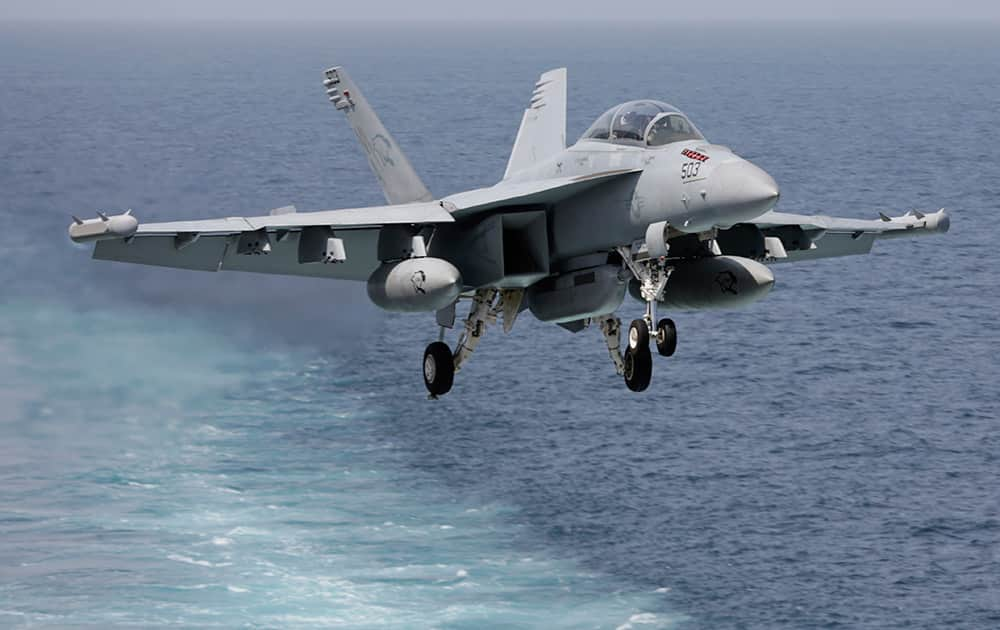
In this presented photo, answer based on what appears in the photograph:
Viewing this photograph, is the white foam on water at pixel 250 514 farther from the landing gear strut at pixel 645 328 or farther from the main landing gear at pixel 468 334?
the landing gear strut at pixel 645 328

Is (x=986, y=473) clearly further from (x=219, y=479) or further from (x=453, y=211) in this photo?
(x=453, y=211)

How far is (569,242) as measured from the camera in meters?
43.6

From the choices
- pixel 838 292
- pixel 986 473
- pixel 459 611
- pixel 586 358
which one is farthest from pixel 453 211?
pixel 838 292

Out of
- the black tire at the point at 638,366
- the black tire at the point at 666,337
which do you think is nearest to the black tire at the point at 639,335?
the black tire at the point at 638,366

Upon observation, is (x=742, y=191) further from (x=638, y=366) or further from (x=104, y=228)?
(x=104, y=228)

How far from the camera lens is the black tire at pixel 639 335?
39250 millimetres

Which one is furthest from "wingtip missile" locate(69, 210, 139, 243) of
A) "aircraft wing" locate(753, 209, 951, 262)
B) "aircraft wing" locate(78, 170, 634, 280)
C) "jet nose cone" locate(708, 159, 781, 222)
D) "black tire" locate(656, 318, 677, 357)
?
"aircraft wing" locate(753, 209, 951, 262)

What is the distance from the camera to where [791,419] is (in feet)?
484

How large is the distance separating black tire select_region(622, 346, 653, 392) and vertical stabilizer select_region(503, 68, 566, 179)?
46.6 feet

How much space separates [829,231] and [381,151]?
15.8 metres

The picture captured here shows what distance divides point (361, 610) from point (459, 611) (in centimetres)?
924

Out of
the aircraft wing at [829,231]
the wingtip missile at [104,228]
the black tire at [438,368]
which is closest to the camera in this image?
the wingtip missile at [104,228]

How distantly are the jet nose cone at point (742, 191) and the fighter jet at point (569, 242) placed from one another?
0.07 m

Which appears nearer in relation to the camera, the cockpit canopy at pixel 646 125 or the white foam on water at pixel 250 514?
the cockpit canopy at pixel 646 125
